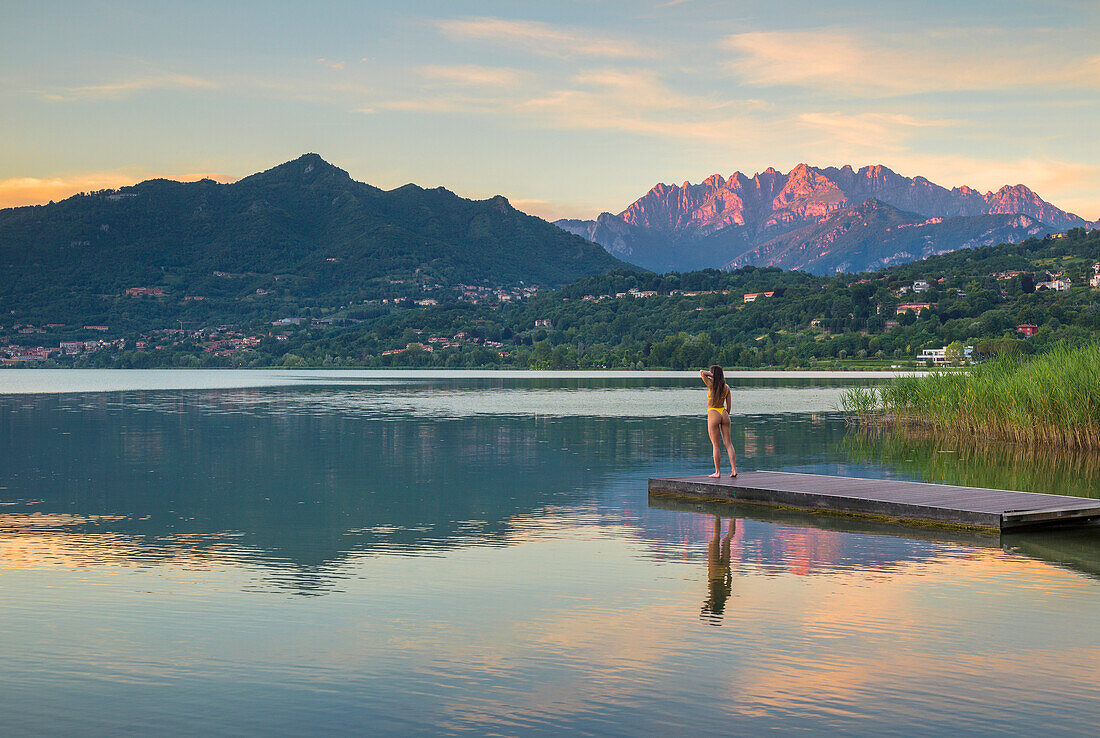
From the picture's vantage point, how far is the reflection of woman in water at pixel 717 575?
13.5 metres

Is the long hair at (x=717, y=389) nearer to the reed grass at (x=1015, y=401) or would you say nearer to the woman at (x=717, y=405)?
the woman at (x=717, y=405)

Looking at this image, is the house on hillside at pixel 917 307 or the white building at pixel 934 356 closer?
the white building at pixel 934 356

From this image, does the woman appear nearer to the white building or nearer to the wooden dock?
the wooden dock

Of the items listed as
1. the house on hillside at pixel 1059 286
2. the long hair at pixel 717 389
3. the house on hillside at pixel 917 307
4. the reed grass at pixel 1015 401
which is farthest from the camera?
the house on hillside at pixel 1059 286

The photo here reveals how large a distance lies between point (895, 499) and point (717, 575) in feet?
23.2

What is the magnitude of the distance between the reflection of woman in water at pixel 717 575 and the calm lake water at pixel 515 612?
7 cm

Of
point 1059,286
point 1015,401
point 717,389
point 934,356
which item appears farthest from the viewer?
point 1059,286

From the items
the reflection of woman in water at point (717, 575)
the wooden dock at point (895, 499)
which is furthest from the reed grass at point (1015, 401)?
the reflection of woman in water at point (717, 575)

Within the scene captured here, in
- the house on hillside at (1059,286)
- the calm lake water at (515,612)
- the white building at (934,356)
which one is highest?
the house on hillside at (1059,286)

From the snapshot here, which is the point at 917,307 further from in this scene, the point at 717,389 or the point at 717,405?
the point at 717,389

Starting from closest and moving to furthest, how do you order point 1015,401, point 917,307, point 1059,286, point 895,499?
point 895,499 → point 1015,401 → point 917,307 → point 1059,286

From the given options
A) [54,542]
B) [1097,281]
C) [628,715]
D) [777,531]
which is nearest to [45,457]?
[54,542]

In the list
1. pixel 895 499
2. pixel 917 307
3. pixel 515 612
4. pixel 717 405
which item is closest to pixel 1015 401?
pixel 717 405

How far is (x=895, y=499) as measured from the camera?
21422 millimetres
